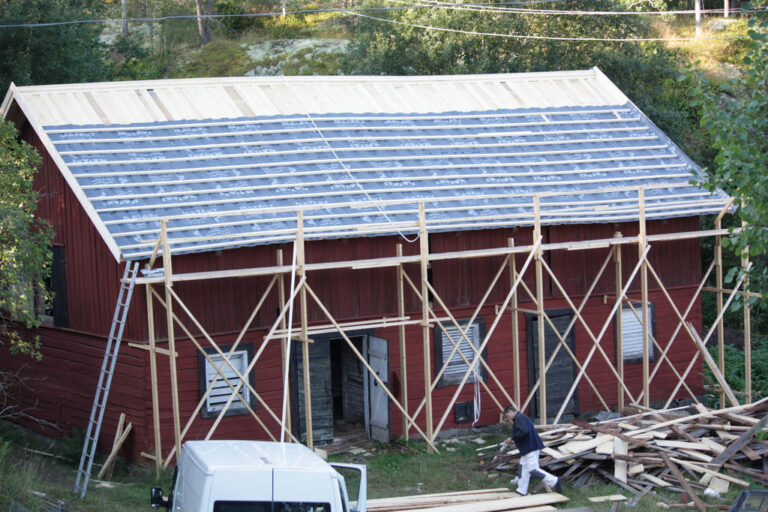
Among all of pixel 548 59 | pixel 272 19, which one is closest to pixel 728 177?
pixel 548 59

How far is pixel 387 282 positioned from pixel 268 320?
2702 mm

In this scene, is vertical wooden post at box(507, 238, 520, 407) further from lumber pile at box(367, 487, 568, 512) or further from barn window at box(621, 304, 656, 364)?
lumber pile at box(367, 487, 568, 512)

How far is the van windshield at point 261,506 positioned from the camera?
10.8 m

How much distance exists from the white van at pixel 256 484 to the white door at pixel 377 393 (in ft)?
27.2

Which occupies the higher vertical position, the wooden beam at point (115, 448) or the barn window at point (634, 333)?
the barn window at point (634, 333)

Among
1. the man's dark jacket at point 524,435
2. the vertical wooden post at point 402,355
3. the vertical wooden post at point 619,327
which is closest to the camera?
the man's dark jacket at point 524,435

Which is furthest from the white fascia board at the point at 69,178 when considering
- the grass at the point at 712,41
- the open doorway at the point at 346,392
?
the grass at the point at 712,41

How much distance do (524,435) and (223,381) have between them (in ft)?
19.5

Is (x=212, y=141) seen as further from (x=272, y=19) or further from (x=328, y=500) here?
(x=272, y=19)

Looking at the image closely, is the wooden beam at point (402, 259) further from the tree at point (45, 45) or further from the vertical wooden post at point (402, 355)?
the tree at point (45, 45)

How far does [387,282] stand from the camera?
19.9 metres

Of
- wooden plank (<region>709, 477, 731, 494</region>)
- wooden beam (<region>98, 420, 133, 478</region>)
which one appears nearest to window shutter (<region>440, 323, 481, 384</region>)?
wooden plank (<region>709, 477, 731, 494</region>)

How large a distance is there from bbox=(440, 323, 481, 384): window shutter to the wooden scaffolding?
17 centimetres

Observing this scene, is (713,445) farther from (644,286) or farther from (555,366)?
(555,366)
